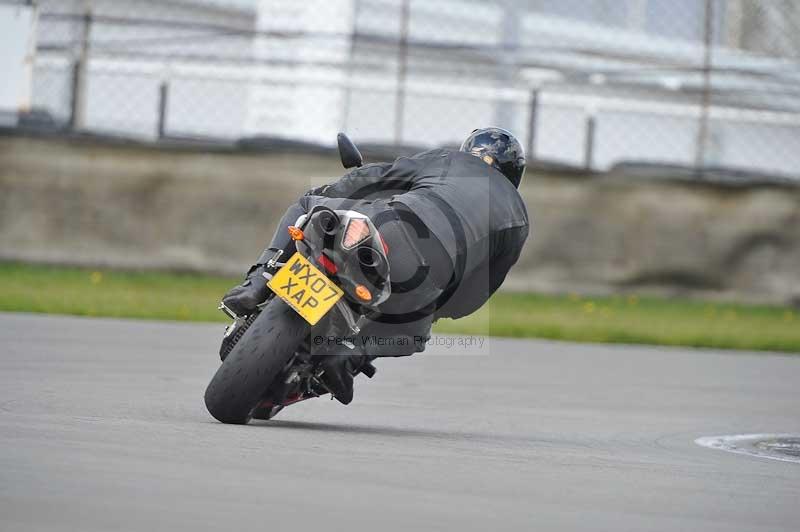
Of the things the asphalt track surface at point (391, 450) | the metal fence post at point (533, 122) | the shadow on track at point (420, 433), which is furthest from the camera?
the metal fence post at point (533, 122)

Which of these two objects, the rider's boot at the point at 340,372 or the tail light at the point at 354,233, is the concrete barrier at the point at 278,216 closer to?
the rider's boot at the point at 340,372

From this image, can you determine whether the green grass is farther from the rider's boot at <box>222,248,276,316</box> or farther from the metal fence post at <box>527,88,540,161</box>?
the rider's boot at <box>222,248,276,316</box>

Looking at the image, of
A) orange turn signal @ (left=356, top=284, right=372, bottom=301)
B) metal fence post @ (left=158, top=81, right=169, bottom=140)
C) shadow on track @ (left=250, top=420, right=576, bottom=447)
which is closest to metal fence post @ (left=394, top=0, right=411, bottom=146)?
metal fence post @ (left=158, top=81, right=169, bottom=140)

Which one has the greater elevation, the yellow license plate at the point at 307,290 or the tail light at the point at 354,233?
the tail light at the point at 354,233

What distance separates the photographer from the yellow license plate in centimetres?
603

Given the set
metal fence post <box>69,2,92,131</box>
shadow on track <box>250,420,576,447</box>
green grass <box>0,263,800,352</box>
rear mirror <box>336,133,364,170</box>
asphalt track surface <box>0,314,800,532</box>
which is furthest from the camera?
metal fence post <box>69,2,92,131</box>

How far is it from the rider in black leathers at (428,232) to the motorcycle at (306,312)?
108mm

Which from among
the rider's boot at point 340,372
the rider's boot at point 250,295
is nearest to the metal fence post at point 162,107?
the rider's boot at point 250,295

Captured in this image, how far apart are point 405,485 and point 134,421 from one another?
1662 millimetres

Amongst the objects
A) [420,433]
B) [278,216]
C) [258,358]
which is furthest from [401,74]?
[258,358]

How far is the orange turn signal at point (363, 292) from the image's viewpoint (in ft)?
20.0

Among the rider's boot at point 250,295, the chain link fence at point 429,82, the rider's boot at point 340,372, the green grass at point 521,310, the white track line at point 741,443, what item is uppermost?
the chain link fence at point 429,82

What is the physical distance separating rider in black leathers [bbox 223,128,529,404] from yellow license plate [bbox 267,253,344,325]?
1.33 ft

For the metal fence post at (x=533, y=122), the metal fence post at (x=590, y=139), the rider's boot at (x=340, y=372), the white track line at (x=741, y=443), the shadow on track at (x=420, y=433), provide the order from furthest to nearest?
the metal fence post at (x=590, y=139) < the metal fence post at (x=533, y=122) < the white track line at (x=741, y=443) < the shadow on track at (x=420, y=433) < the rider's boot at (x=340, y=372)
